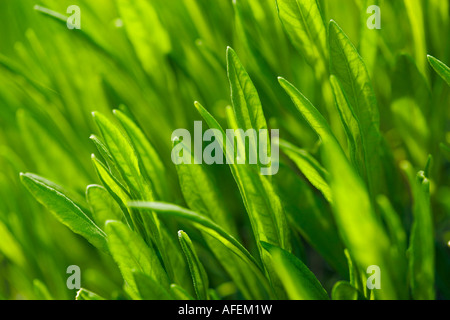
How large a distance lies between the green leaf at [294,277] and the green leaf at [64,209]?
0.48ft

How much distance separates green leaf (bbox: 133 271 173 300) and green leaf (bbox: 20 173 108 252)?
0.08m

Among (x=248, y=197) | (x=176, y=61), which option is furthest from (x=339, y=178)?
(x=176, y=61)

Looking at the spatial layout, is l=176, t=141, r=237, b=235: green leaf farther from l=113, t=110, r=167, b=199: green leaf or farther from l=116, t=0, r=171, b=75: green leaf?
l=116, t=0, r=171, b=75: green leaf

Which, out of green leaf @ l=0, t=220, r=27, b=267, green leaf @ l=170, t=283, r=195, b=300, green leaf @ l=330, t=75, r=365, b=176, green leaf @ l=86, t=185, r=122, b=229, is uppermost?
green leaf @ l=330, t=75, r=365, b=176

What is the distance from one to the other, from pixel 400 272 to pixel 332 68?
183mm

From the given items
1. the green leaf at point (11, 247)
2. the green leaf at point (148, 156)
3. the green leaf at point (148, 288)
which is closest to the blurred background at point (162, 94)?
the green leaf at point (11, 247)

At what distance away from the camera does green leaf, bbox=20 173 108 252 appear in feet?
1.25

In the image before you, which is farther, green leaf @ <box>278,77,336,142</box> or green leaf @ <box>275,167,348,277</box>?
green leaf @ <box>275,167,348,277</box>

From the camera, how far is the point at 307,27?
42 cm

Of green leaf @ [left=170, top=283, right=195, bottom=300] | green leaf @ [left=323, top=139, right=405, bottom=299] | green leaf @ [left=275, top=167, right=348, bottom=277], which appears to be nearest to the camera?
green leaf @ [left=323, top=139, right=405, bottom=299]

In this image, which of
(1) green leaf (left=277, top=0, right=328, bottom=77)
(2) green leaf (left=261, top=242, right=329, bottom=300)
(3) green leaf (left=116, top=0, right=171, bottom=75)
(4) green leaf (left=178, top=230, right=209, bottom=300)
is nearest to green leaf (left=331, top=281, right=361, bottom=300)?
(2) green leaf (left=261, top=242, right=329, bottom=300)
